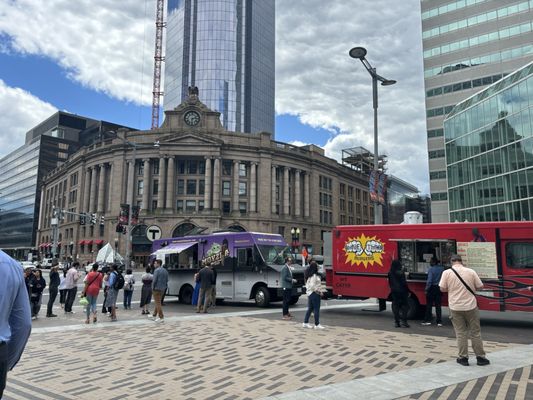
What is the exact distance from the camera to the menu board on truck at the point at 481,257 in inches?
488

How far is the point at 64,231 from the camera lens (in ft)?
280

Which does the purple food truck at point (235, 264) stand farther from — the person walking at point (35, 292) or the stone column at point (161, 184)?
the stone column at point (161, 184)

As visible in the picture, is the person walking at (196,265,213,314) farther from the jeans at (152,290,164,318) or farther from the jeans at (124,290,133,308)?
the jeans at (124,290,133,308)

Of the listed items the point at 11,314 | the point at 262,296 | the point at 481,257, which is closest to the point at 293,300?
the point at 262,296

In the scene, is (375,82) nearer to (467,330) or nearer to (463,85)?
(467,330)

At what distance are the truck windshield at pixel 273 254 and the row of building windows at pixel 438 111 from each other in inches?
1896

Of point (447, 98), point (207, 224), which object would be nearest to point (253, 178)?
point (207, 224)

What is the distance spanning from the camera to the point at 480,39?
5397cm

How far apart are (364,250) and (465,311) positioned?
7.23 m

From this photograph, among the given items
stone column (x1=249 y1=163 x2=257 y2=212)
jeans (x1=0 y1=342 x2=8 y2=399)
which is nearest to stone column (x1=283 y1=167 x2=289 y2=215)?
stone column (x1=249 y1=163 x2=257 y2=212)

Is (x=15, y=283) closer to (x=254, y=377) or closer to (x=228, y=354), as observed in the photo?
(x=254, y=377)

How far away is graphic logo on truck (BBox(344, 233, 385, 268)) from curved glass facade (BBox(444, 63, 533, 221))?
98.2 feet

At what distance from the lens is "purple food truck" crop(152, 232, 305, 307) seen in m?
16.9

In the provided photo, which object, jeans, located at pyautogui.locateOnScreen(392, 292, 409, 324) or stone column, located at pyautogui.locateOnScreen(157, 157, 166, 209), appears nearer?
jeans, located at pyautogui.locateOnScreen(392, 292, 409, 324)
